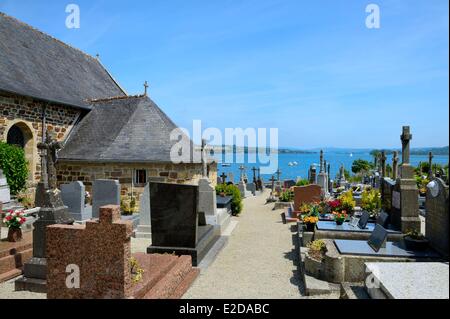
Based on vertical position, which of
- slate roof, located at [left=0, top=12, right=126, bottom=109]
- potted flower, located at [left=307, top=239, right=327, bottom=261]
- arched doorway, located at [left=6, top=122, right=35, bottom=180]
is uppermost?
slate roof, located at [left=0, top=12, right=126, bottom=109]

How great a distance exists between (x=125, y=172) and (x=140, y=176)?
60 cm

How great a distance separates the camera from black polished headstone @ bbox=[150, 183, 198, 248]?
7.39 m

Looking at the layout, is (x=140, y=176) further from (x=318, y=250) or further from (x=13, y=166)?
(x=318, y=250)

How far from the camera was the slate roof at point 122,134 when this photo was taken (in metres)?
13.0

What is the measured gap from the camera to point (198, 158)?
1392 centimetres

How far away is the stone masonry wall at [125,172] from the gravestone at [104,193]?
6.20 ft

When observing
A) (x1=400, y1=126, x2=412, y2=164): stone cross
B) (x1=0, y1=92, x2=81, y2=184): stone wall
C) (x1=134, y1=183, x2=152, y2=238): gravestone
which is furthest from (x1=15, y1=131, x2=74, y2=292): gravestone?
(x1=400, y1=126, x2=412, y2=164): stone cross

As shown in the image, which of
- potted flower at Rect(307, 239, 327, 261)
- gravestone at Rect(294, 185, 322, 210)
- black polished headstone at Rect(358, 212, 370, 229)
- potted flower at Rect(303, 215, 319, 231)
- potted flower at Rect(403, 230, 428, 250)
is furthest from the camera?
gravestone at Rect(294, 185, 322, 210)

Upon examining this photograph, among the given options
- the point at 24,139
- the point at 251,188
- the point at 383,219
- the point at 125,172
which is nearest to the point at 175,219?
the point at 383,219

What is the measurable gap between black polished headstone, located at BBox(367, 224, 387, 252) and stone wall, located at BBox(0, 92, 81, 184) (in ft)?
41.5

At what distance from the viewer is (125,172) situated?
43.0 ft

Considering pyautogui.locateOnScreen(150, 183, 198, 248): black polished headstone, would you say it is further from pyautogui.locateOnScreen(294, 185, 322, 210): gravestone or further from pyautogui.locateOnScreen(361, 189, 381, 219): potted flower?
pyautogui.locateOnScreen(294, 185, 322, 210): gravestone
